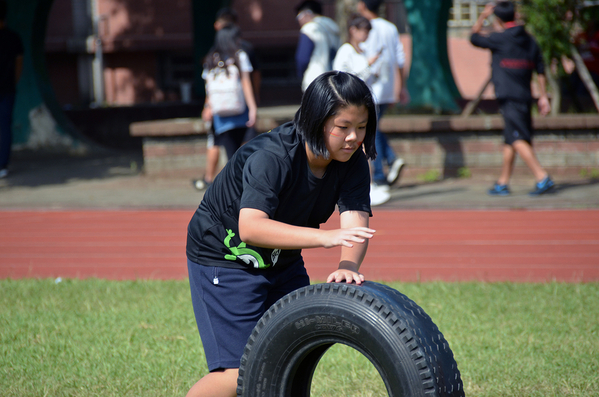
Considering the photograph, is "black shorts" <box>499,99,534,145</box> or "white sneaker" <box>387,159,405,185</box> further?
"white sneaker" <box>387,159,405,185</box>

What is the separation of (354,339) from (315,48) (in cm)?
623

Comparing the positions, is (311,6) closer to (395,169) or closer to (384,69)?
(384,69)

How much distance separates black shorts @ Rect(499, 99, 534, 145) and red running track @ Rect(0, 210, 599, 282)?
995 millimetres

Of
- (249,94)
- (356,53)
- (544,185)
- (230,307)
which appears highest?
(356,53)

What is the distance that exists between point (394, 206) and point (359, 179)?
517 centimetres

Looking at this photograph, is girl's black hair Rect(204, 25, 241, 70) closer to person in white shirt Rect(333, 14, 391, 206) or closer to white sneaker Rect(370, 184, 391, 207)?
person in white shirt Rect(333, 14, 391, 206)

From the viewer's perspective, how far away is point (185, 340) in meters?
3.97

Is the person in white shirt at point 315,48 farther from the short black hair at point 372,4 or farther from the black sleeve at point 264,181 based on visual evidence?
the black sleeve at point 264,181

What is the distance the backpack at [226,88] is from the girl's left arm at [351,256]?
16.9ft

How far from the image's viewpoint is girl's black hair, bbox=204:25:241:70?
7.53 m

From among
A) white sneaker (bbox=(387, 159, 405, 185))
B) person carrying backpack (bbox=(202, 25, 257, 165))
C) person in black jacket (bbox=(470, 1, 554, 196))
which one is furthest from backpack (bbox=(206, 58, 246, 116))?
person in black jacket (bbox=(470, 1, 554, 196))

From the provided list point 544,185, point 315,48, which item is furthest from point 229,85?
point 544,185

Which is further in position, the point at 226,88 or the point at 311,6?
the point at 311,6

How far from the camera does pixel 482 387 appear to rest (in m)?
3.25
